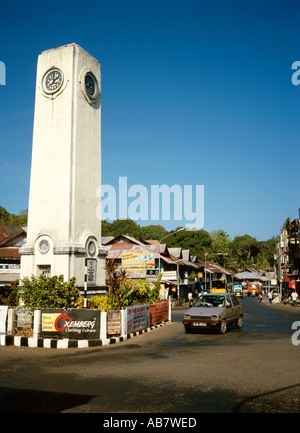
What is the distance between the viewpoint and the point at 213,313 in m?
17.4

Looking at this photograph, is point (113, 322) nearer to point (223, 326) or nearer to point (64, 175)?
point (223, 326)

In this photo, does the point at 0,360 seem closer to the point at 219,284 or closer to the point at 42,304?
the point at 42,304

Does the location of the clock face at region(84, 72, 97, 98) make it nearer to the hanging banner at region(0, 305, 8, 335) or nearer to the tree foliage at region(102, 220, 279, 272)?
the hanging banner at region(0, 305, 8, 335)

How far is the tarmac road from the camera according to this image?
21.8 ft

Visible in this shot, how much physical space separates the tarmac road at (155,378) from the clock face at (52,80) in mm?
15813

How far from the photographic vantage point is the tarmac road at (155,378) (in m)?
6.64

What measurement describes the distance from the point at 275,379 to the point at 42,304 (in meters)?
10.4

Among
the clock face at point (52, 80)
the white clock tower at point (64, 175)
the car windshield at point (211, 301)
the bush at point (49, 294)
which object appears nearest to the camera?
the bush at point (49, 294)

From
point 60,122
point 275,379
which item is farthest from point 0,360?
point 60,122

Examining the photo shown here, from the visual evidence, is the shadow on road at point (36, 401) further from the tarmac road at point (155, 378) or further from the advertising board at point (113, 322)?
the advertising board at point (113, 322)

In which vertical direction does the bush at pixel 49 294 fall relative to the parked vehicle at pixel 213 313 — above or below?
above

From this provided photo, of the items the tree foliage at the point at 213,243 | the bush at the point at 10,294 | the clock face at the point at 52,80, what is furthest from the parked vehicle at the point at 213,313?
the tree foliage at the point at 213,243

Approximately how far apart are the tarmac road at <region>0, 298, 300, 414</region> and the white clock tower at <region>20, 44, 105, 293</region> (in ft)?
30.6

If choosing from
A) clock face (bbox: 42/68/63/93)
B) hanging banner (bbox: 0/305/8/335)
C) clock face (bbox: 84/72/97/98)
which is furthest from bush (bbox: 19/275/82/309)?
clock face (bbox: 84/72/97/98)
